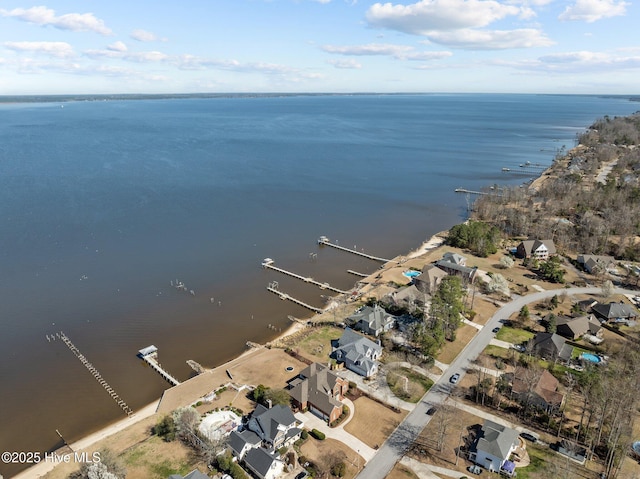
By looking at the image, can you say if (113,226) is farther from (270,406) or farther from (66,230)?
(270,406)

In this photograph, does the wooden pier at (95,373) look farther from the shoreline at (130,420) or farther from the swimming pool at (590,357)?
the swimming pool at (590,357)

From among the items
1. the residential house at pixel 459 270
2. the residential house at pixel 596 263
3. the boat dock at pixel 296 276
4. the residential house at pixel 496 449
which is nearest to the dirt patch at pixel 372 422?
the residential house at pixel 496 449

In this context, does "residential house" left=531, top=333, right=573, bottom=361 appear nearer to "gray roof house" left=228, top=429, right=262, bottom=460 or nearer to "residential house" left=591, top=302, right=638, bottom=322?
"residential house" left=591, top=302, right=638, bottom=322

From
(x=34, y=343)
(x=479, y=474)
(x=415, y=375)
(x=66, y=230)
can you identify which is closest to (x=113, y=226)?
(x=66, y=230)

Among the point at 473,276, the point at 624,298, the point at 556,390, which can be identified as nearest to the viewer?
the point at 556,390

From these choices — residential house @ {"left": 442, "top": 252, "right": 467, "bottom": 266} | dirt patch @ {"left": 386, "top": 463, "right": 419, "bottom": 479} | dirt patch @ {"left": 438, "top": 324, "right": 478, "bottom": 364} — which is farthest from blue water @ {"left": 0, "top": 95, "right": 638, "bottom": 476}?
dirt patch @ {"left": 386, "top": 463, "right": 419, "bottom": 479}

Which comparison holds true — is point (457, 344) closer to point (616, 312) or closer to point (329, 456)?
point (329, 456)
